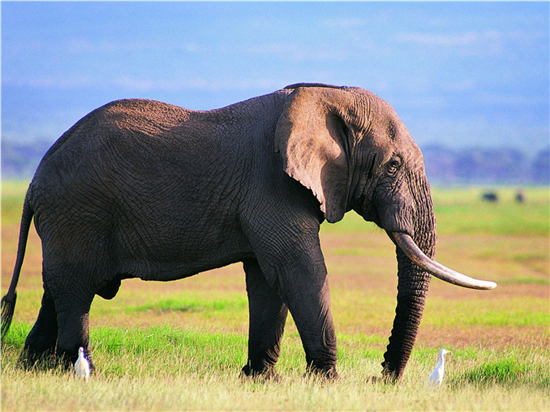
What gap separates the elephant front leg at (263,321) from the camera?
8.65 m

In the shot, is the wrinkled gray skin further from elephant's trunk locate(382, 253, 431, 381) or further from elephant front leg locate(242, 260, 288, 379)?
elephant front leg locate(242, 260, 288, 379)

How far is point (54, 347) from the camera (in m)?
9.07

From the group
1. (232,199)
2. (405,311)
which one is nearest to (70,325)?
(232,199)

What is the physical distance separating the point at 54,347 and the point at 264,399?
3.01 metres

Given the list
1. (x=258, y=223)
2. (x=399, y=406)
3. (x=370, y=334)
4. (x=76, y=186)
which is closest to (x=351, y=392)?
(x=399, y=406)

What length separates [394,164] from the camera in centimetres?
805

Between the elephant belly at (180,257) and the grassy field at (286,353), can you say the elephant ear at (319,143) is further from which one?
the elephant belly at (180,257)

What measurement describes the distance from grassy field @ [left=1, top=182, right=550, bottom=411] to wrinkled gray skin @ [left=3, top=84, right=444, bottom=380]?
53 centimetres

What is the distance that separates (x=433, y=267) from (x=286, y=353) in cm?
330

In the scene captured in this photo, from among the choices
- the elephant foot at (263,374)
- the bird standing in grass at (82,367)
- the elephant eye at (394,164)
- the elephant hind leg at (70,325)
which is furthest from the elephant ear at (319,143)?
the bird standing in grass at (82,367)

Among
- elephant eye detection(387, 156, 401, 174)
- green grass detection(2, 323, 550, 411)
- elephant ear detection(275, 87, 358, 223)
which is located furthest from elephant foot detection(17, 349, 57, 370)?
elephant eye detection(387, 156, 401, 174)

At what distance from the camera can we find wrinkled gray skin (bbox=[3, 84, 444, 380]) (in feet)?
25.6

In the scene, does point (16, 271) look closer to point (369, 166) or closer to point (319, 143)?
point (319, 143)

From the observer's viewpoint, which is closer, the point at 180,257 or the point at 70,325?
the point at 180,257
